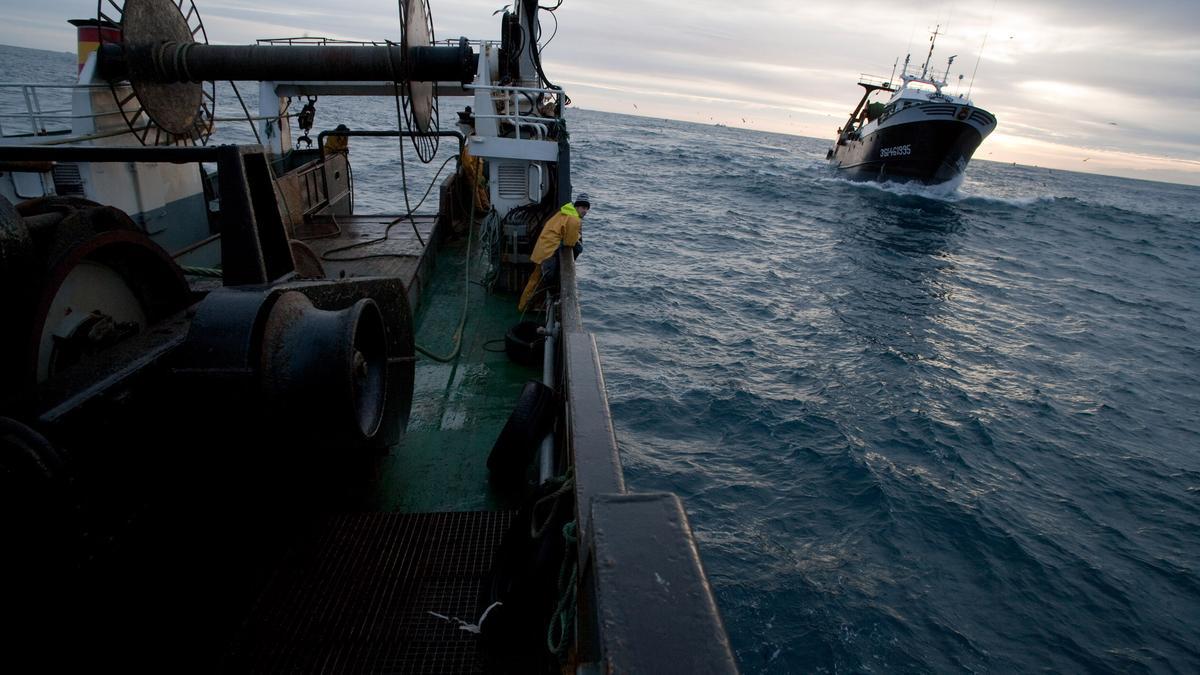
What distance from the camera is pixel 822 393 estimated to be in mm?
11000

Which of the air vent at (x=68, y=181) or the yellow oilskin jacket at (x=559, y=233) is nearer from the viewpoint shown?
the yellow oilskin jacket at (x=559, y=233)

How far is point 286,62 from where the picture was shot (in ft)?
13.1

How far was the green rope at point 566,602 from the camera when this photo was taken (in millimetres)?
2191

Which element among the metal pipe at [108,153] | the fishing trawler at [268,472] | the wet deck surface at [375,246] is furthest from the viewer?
the wet deck surface at [375,246]

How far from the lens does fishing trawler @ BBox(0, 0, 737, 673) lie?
196cm

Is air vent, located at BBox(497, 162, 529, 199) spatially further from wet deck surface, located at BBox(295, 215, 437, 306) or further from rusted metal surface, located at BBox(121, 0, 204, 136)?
rusted metal surface, located at BBox(121, 0, 204, 136)

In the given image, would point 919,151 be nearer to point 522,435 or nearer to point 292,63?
point 522,435

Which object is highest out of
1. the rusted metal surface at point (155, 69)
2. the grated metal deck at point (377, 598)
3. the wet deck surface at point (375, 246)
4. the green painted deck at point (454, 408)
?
the rusted metal surface at point (155, 69)

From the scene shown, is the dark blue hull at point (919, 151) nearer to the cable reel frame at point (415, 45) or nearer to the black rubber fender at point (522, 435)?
the cable reel frame at point (415, 45)

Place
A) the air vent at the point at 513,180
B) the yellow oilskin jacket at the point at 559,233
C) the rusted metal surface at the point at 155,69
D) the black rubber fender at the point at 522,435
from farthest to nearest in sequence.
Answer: the air vent at the point at 513,180
the yellow oilskin jacket at the point at 559,233
the black rubber fender at the point at 522,435
the rusted metal surface at the point at 155,69

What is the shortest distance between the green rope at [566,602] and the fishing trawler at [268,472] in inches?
0.5

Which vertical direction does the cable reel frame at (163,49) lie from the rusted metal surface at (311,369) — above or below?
above

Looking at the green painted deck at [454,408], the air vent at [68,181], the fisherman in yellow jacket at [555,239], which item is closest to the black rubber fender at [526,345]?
the green painted deck at [454,408]

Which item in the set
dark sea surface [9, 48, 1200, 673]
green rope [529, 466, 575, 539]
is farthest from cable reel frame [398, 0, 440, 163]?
dark sea surface [9, 48, 1200, 673]
